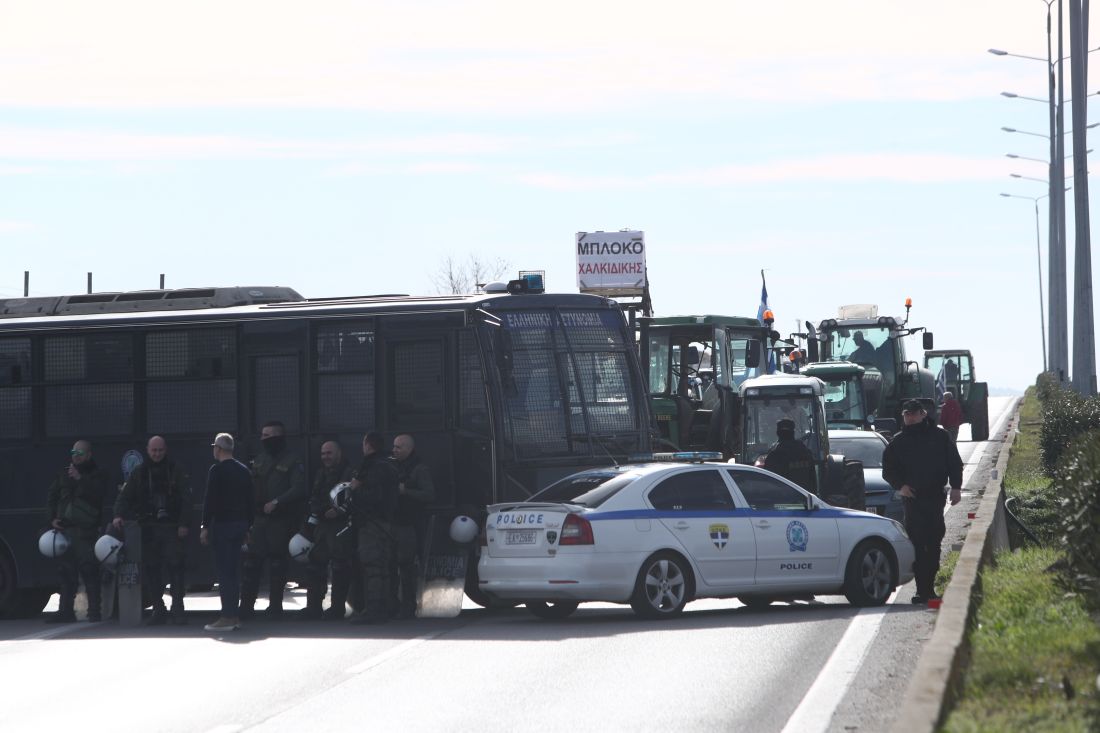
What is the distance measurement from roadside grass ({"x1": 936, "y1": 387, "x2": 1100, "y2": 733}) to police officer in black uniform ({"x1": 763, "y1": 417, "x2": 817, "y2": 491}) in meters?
3.48

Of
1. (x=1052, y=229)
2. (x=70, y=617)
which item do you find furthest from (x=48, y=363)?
(x=1052, y=229)

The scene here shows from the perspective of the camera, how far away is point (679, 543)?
15180 millimetres

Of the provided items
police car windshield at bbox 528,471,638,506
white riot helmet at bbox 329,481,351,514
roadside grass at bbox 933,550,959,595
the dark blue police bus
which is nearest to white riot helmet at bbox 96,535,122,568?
the dark blue police bus

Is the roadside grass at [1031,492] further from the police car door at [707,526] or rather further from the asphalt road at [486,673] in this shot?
the police car door at [707,526]

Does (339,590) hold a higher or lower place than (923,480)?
lower

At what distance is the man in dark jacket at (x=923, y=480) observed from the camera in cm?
1540

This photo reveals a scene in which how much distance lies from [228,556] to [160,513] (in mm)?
1152

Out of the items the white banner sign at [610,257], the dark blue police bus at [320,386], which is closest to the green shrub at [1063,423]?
the dark blue police bus at [320,386]

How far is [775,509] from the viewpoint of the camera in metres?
15.8

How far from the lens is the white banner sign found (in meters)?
47.5

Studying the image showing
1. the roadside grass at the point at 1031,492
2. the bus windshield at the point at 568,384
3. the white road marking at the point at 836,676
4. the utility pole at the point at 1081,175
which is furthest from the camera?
the utility pole at the point at 1081,175

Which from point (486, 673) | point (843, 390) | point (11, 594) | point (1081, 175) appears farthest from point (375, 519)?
point (1081, 175)

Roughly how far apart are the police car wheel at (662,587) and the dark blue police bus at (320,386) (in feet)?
6.95

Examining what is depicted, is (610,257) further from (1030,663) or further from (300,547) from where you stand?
(1030,663)
